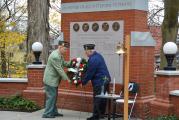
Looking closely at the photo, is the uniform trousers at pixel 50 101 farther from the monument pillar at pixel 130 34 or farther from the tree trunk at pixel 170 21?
the tree trunk at pixel 170 21

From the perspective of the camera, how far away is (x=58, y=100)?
45.3 feet

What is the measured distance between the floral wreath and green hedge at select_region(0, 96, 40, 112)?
168 cm

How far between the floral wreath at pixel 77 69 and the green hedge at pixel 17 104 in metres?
1.68

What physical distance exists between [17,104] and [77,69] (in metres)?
2.36

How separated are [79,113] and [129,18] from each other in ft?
9.18

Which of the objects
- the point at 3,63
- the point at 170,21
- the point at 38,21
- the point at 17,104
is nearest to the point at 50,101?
the point at 17,104

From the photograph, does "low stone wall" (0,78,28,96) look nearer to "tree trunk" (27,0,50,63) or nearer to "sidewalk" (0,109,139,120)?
"sidewalk" (0,109,139,120)

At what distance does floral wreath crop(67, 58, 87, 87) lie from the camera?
40.0 ft

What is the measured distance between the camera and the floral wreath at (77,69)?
480 inches

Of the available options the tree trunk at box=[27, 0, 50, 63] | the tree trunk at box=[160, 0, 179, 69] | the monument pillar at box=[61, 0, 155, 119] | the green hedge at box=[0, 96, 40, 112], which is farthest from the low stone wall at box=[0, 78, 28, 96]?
the tree trunk at box=[160, 0, 179, 69]

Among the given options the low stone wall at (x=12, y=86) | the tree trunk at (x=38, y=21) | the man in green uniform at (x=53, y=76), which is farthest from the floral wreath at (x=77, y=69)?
the tree trunk at (x=38, y=21)

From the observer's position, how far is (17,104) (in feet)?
44.9

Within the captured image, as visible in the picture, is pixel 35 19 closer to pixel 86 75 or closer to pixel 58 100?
pixel 58 100

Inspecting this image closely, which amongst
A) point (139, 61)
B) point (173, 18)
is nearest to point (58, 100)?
point (139, 61)
